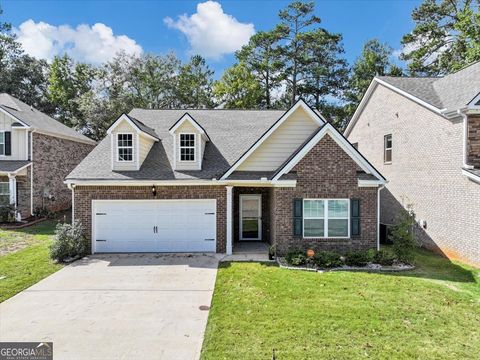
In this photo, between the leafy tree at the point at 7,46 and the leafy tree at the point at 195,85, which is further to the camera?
the leafy tree at the point at 7,46

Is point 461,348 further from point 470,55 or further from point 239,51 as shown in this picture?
point 239,51

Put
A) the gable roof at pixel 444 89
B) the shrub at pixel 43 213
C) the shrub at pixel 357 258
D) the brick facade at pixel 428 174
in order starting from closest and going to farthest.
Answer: the shrub at pixel 357 258
the brick facade at pixel 428 174
the gable roof at pixel 444 89
the shrub at pixel 43 213

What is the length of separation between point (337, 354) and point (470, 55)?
24132 millimetres

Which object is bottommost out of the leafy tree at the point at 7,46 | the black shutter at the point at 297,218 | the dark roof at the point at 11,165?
the black shutter at the point at 297,218

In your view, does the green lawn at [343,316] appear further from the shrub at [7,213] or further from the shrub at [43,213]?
the shrub at [43,213]

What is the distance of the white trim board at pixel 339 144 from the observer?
11.1m

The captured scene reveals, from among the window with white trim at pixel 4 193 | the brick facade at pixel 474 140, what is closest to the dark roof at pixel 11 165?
the window with white trim at pixel 4 193

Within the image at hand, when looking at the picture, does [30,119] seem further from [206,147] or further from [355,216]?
[355,216]

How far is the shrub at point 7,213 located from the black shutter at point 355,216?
18.3m

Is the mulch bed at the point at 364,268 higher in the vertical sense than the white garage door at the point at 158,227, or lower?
lower

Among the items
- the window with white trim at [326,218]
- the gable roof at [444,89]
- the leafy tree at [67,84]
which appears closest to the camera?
the window with white trim at [326,218]

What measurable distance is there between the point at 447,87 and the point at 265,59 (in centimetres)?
2324

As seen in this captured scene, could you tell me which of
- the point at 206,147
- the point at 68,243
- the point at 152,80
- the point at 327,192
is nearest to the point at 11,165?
the point at 68,243

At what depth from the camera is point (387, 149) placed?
1681cm
